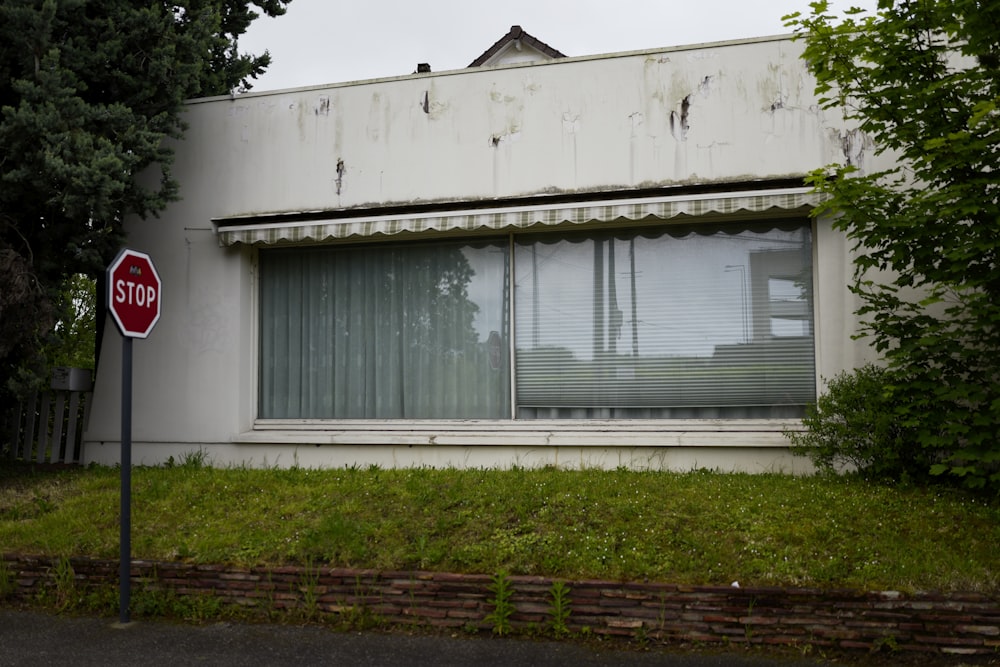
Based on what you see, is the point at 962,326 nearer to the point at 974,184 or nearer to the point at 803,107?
the point at 974,184

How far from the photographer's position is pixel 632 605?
17.9ft

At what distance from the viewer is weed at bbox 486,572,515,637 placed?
5.54m

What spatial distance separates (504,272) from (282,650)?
496 centimetres

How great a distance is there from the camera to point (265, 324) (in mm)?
9977

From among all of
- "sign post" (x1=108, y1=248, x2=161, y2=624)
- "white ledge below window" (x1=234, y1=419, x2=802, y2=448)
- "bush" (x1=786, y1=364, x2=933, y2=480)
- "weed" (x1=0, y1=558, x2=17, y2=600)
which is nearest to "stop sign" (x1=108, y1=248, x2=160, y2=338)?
"sign post" (x1=108, y1=248, x2=161, y2=624)

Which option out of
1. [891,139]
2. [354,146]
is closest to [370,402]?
[354,146]

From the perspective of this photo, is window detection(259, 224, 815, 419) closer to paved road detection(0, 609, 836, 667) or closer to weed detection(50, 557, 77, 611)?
weed detection(50, 557, 77, 611)

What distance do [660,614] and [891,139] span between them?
159 inches

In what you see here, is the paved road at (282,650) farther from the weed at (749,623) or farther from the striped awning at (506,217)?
the striped awning at (506,217)

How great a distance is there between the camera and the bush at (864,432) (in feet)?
23.6

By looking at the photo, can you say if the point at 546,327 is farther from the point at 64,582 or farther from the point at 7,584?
the point at 7,584

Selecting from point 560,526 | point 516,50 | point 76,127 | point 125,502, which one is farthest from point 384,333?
point 516,50

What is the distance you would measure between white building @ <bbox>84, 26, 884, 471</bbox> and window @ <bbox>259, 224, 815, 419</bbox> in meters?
0.02

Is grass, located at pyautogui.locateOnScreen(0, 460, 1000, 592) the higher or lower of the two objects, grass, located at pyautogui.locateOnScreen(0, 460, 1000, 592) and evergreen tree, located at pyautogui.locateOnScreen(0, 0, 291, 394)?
the lower
